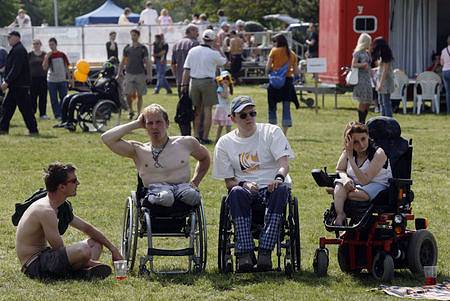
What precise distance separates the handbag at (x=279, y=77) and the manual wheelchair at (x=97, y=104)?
317 cm

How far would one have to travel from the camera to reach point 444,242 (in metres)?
9.77

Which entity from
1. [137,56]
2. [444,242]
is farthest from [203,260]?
[137,56]

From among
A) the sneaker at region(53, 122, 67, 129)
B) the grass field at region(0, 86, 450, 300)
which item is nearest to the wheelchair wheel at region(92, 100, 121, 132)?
the grass field at region(0, 86, 450, 300)

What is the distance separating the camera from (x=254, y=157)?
28.5 ft

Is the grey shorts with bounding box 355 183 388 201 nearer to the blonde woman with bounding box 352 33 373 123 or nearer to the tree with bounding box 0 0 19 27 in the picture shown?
the blonde woman with bounding box 352 33 373 123

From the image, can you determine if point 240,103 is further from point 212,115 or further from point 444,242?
point 212,115

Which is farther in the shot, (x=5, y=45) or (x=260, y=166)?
(x=5, y=45)

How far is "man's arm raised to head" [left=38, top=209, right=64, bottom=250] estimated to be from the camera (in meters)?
8.00

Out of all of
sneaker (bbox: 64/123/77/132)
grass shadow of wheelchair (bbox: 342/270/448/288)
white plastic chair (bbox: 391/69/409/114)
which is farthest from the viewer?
white plastic chair (bbox: 391/69/409/114)

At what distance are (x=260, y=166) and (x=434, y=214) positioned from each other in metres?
3.20

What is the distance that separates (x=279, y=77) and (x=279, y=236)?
9.59 m

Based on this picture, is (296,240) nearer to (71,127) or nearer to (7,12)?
(71,127)

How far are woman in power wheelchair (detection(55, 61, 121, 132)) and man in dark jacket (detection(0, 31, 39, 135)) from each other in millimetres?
724

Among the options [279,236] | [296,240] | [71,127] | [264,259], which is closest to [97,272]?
[264,259]
